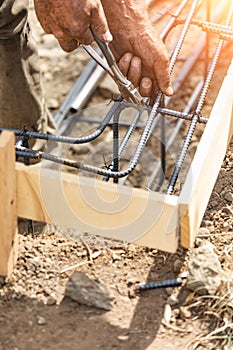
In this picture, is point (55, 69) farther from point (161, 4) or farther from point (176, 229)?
point (176, 229)

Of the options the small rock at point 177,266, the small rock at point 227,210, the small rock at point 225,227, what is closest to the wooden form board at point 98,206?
the small rock at point 177,266

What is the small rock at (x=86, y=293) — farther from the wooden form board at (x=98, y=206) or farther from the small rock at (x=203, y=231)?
the small rock at (x=203, y=231)

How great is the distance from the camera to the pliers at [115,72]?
9.19 feet

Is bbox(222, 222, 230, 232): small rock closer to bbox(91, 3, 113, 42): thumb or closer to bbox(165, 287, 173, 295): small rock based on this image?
bbox(165, 287, 173, 295): small rock

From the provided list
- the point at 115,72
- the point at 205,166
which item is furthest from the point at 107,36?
the point at 205,166

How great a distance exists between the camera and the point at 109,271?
8.68ft

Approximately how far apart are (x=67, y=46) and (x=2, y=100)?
4.05 ft

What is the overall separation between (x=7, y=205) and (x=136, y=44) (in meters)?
0.91

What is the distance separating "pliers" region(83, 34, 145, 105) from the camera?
9.19 feet

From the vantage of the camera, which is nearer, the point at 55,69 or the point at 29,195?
the point at 29,195

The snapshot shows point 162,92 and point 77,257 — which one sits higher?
Result: point 162,92

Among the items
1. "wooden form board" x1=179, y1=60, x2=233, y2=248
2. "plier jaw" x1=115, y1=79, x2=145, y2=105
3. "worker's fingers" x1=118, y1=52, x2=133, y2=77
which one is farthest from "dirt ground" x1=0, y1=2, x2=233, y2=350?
"worker's fingers" x1=118, y1=52, x2=133, y2=77

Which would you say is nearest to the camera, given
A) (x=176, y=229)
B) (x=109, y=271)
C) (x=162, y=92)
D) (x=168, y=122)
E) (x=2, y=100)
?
(x=176, y=229)

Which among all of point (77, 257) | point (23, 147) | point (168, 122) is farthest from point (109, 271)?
point (168, 122)
